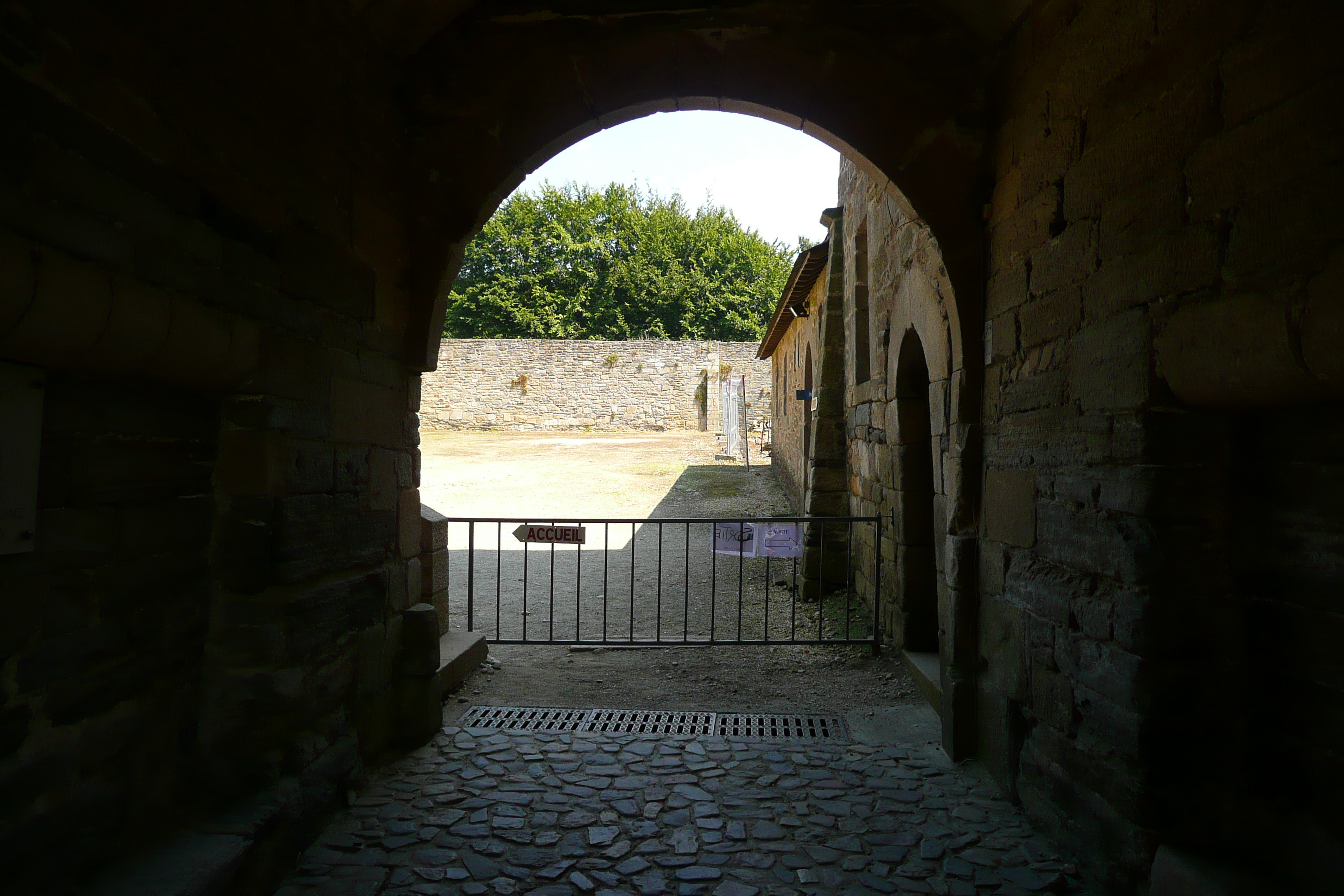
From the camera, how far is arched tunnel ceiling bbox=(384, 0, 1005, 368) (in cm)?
324

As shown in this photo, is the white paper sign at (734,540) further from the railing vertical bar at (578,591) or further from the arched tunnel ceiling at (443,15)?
the arched tunnel ceiling at (443,15)

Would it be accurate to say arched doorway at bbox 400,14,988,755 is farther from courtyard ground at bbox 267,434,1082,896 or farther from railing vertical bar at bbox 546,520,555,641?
railing vertical bar at bbox 546,520,555,641

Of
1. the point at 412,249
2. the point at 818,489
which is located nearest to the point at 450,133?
the point at 412,249

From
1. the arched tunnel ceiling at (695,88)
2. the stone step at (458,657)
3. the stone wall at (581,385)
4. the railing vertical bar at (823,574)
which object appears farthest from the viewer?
the stone wall at (581,385)

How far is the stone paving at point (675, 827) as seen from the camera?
2418mm

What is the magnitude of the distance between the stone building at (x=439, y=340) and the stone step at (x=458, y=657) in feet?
2.46

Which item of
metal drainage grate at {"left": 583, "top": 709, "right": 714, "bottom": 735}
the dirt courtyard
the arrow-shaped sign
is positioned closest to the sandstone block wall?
metal drainage grate at {"left": 583, "top": 709, "right": 714, "bottom": 735}

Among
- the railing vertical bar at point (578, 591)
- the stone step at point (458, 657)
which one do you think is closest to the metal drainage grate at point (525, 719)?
the stone step at point (458, 657)

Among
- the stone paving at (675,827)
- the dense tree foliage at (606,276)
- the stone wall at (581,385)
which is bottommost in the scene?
the stone paving at (675,827)

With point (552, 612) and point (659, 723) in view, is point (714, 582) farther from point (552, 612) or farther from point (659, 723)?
point (659, 723)

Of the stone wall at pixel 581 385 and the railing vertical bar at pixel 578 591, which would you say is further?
the stone wall at pixel 581 385

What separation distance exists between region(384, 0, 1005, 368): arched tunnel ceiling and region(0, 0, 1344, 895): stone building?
0.06 feet

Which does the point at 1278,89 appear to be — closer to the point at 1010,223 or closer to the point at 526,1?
the point at 1010,223

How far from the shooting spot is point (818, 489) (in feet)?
24.2
